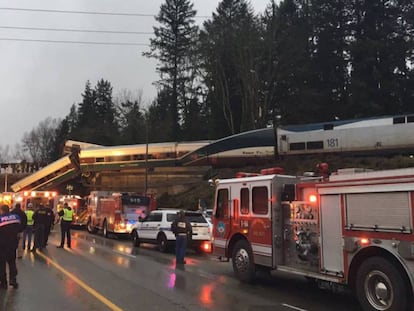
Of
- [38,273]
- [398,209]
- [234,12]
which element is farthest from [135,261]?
[234,12]

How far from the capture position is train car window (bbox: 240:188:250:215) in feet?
40.9

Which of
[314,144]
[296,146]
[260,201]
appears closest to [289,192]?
[260,201]

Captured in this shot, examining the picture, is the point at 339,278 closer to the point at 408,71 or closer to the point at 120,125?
the point at 408,71

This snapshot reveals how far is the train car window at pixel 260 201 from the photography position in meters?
11.7

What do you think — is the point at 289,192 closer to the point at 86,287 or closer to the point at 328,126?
the point at 86,287

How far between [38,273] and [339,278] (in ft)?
25.0

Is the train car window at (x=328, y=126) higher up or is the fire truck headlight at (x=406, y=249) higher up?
the train car window at (x=328, y=126)

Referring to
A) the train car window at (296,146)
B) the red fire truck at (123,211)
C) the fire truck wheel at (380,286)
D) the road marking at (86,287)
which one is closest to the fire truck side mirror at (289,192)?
the fire truck wheel at (380,286)

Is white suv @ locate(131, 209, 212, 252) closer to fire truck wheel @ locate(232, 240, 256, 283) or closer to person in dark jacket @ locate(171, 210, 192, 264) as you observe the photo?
person in dark jacket @ locate(171, 210, 192, 264)

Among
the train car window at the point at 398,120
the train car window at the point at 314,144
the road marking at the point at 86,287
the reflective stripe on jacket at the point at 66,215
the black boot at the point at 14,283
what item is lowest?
the road marking at the point at 86,287

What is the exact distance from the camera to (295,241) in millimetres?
10828

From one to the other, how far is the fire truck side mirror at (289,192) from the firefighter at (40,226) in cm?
1148

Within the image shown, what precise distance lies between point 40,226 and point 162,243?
4.83m

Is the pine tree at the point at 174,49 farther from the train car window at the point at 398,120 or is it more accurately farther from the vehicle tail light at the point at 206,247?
the vehicle tail light at the point at 206,247
